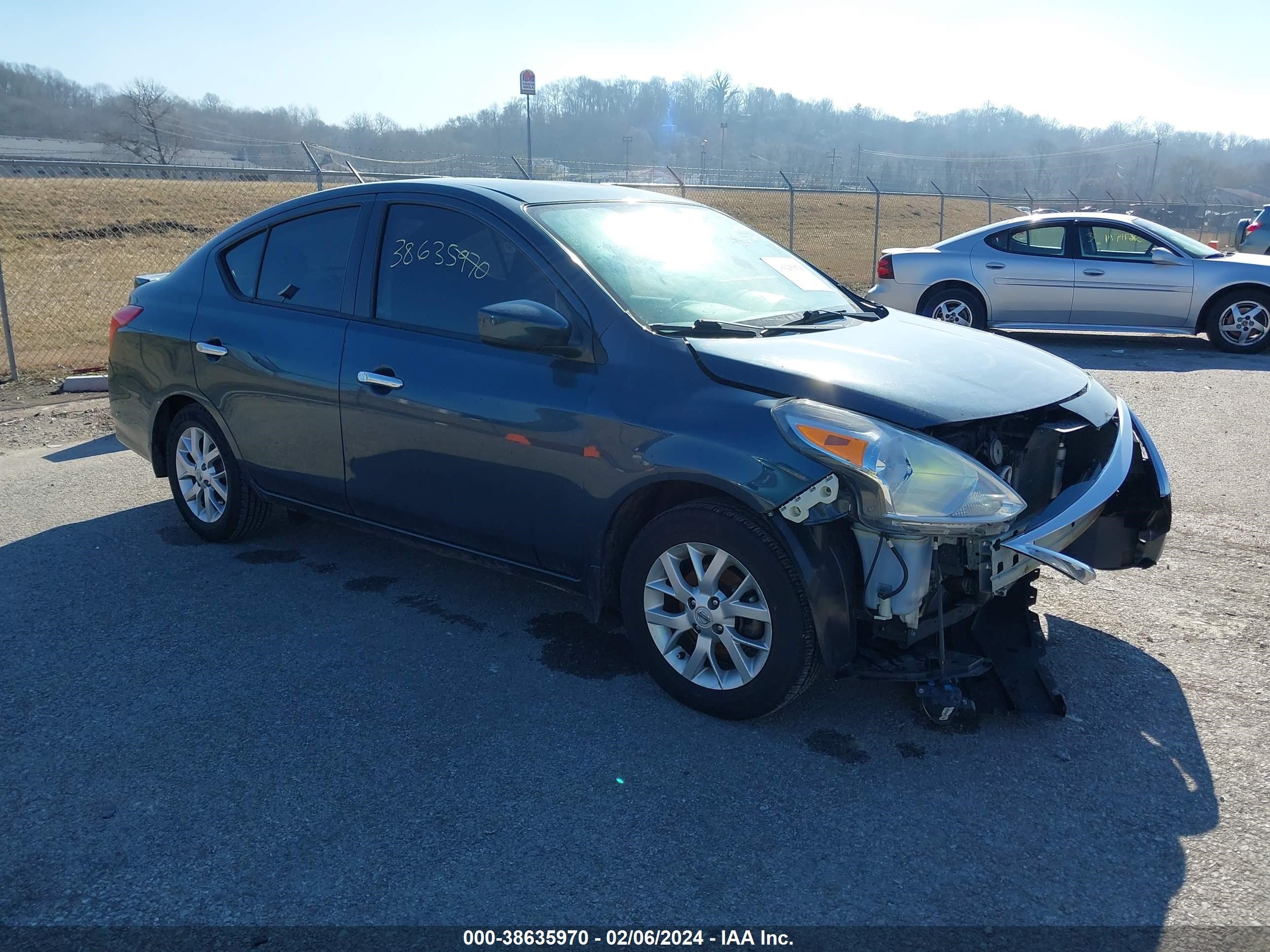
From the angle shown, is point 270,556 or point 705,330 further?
point 270,556

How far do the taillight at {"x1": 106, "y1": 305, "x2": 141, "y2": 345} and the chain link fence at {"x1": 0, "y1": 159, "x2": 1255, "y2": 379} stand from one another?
4485mm

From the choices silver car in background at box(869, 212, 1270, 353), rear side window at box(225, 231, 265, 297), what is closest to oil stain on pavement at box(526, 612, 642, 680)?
rear side window at box(225, 231, 265, 297)

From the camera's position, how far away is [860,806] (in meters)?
3.02

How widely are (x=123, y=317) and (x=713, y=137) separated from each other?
362ft

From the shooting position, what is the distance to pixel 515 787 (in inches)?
123

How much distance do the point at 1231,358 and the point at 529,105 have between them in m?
23.6

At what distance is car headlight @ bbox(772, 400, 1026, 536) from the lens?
3074 mm

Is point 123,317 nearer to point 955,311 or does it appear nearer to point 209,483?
point 209,483

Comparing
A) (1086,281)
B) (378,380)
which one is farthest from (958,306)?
(378,380)

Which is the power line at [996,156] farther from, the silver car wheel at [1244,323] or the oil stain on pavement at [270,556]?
the oil stain on pavement at [270,556]

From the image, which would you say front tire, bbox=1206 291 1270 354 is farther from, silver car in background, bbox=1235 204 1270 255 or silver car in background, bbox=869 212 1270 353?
silver car in background, bbox=1235 204 1270 255

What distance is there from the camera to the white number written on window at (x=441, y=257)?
408 cm

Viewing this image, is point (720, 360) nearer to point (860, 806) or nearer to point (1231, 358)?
point (860, 806)

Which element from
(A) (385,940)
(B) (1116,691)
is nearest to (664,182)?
(B) (1116,691)
